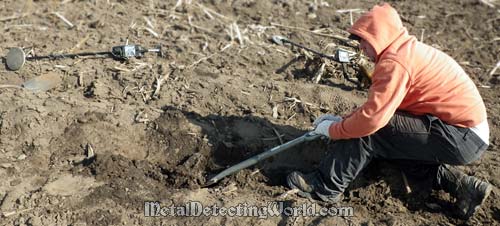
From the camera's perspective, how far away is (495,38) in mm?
7320

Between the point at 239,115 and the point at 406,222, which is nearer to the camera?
the point at 406,222

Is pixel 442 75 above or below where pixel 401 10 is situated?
above

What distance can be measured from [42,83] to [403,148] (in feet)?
11.5

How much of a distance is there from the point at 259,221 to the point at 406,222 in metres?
1.17

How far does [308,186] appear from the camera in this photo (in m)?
4.84

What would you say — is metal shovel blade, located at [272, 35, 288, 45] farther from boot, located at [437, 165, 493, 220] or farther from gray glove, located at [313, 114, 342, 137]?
boot, located at [437, 165, 493, 220]

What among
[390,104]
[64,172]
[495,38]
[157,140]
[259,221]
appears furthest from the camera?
[495,38]

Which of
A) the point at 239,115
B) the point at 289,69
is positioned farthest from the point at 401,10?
the point at 239,115

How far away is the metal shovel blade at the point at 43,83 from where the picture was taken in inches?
227

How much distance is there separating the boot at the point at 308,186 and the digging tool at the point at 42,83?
2631 mm

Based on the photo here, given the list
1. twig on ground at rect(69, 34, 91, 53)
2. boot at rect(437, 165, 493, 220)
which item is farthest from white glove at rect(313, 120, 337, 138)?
twig on ground at rect(69, 34, 91, 53)

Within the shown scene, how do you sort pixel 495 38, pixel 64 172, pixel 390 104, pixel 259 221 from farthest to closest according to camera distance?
pixel 495 38 → pixel 64 172 → pixel 259 221 → pixel 390 104

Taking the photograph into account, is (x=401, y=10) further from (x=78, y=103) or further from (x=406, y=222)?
(x=78, y=103)

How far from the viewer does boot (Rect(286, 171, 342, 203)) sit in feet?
15.9
